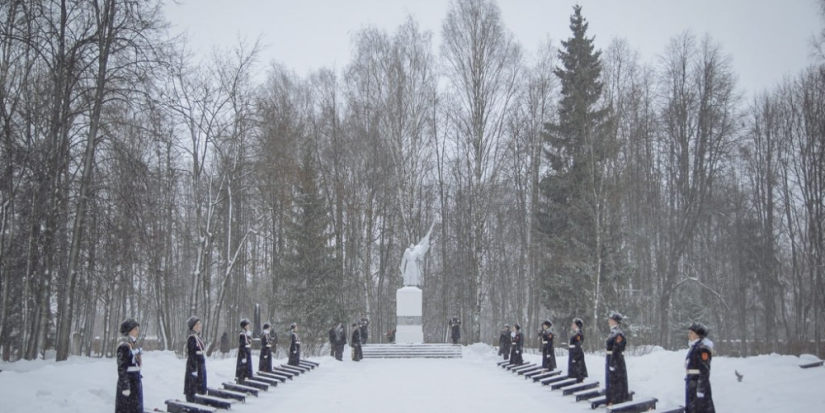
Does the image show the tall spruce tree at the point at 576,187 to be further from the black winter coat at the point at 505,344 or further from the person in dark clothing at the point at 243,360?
the person in dark clothing at the point at 243,360

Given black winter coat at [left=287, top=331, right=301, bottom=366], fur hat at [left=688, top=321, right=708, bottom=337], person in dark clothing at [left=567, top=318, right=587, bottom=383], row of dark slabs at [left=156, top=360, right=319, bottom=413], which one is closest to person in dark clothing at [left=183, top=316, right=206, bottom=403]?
row of dark slabs at [left=156, top=360, right=319, bottom=413]

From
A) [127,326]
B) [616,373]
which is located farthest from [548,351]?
[127,326]

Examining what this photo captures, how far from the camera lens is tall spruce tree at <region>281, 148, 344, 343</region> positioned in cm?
2894

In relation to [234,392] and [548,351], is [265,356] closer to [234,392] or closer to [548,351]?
[234,392]

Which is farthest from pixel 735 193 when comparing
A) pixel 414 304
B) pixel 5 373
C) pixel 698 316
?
pixel 5 373

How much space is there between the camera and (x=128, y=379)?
867 cm

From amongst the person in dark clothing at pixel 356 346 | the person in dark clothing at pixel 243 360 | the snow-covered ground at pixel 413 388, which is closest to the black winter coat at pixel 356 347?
the person in dark clothing at pixel 356 346

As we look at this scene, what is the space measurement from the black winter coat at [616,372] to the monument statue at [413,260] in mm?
18719

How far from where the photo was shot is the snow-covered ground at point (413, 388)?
30.2 ft

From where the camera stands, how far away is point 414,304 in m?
29.3

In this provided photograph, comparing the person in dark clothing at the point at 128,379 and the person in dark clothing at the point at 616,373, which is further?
the person in dark clothing at the point at 616,373

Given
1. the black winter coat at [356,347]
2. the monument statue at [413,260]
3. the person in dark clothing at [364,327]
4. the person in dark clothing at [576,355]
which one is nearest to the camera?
the person in dark clothing at [576,355]

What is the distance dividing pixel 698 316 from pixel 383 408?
97.5ft

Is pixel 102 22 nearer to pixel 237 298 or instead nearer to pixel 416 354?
pixel 416 354
